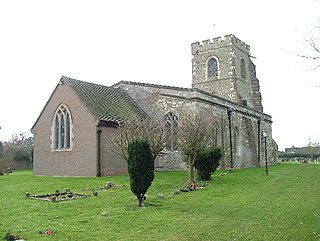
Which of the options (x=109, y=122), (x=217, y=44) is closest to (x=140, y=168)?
(x=109, y=122)

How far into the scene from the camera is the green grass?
31.8 feet

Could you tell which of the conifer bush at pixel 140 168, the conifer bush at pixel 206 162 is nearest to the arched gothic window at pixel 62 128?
the conifer bush at pixel 206 162

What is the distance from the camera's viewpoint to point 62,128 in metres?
28.7

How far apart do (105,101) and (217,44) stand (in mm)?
22141

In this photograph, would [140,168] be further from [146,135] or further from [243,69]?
[243,69]

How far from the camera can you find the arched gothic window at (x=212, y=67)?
1841 inches

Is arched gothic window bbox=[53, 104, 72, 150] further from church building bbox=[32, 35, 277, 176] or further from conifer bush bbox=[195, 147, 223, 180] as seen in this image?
conifer bush bbox=[195, 147, 223, 180]

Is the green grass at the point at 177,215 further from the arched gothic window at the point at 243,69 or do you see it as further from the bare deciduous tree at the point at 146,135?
the arched gothic window at the point at 243,69

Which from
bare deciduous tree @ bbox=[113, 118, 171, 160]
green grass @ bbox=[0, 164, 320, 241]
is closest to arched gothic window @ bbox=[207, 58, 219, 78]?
bare deciduous tree @ bbox=[113, 118, 171, 160]

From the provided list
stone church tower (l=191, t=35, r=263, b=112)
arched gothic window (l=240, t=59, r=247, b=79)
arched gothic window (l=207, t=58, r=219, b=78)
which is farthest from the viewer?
arched gothic window (l=240, t=59, r=247, b=79)

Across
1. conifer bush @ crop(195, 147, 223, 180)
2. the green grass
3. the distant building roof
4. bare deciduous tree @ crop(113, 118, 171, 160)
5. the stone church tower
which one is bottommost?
the green grass

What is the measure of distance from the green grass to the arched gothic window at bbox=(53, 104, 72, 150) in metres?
9.47

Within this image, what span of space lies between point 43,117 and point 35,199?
14699 mm

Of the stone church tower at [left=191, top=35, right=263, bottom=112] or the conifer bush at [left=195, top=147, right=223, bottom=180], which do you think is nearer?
the conifer bush at [left=195, top=147, right=223, bottom=180]
